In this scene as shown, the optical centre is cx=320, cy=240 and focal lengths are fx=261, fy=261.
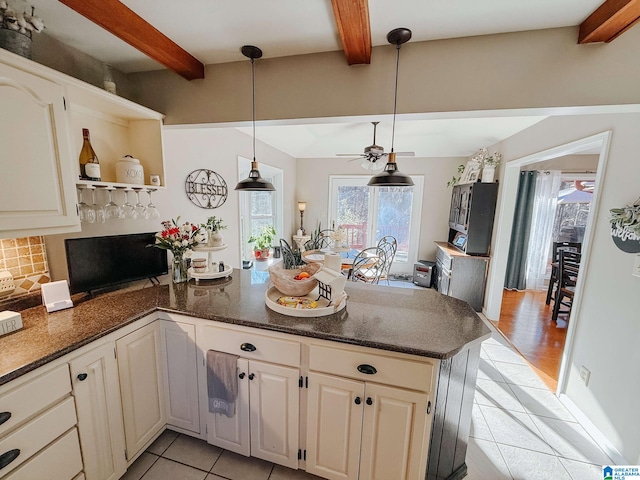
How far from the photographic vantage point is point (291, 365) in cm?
138

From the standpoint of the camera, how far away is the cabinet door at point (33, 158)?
114cm

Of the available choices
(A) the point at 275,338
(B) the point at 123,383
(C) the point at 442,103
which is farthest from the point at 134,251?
(C) the point at 442,103

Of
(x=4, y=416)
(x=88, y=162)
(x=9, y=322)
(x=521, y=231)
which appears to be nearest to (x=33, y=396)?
(x=4, y=416)

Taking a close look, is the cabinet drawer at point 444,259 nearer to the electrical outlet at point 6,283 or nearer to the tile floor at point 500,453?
the tile floor at point 500,453

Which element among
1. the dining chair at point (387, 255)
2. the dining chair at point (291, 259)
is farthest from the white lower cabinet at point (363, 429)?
the dining chair at point (387, 255)

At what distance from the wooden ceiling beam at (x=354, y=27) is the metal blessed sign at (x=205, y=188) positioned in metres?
1.80

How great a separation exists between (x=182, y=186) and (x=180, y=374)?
1651 millimetres

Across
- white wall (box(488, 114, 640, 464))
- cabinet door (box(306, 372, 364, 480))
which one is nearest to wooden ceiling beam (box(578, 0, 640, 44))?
white wall (box(488, 114, 640, 464))

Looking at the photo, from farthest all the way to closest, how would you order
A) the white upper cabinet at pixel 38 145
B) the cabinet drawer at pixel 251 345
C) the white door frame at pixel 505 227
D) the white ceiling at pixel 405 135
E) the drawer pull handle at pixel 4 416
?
the white ceiling at pixel 405 135, the white door frame at pixel 505 227, the cabinet drawer at pixel 251 345, the white upper cabinet at pixel 38 145, the drawer pull handle at pixel 4 416

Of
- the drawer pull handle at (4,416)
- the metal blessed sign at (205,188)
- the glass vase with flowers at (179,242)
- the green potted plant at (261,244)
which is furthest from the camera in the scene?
the green potted plant at (261,244)

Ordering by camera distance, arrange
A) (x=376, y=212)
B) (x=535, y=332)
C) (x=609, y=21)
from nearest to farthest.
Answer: (x=609, y=21)
(x=535, y=332)
(x=376, y=212)

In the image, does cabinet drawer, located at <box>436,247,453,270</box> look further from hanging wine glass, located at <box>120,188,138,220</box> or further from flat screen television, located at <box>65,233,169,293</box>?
hanging wine glass, located at <box>120,188,138,220</box>

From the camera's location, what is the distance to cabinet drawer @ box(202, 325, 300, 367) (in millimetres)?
1370

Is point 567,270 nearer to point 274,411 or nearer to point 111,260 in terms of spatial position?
point 274,411
